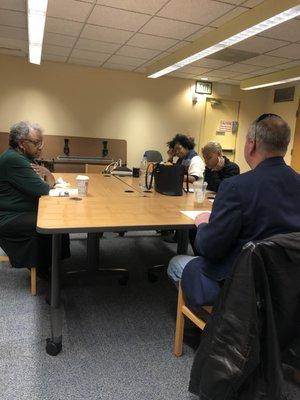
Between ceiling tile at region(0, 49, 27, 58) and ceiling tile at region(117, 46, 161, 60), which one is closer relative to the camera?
ceiling tile at region(117, 46, 161, 60)

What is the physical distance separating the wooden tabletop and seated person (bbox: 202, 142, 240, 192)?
0.61 metres

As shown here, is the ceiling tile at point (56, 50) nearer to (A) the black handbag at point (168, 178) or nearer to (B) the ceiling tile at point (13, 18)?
(B) the ceiling tile at point (13, 18)

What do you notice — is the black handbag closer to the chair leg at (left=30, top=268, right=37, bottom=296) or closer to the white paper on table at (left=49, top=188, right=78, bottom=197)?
the white paper on table at (left=49, top=188, right=78, bottom=197)

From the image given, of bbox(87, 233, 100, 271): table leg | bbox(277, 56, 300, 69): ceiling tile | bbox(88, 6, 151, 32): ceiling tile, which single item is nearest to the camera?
bbox(87, 233, 100, 271): table leg

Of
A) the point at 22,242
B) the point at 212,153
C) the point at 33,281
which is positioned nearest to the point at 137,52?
the point at 212,153

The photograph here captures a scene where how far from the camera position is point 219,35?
413 cm

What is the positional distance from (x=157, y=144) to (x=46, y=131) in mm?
2350

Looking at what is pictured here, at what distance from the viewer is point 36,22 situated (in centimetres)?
402

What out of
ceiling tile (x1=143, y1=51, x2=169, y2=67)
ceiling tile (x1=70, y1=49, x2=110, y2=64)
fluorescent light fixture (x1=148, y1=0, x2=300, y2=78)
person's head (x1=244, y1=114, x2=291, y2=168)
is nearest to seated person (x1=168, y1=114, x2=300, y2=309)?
person's head (x1=244, y1=114, x2=291, y2=168)

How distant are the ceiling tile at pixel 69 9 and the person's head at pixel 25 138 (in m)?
1.84

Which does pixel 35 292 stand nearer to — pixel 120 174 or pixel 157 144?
pixel 120 174

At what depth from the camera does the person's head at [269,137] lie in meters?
1.47

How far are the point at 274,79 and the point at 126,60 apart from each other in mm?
2726

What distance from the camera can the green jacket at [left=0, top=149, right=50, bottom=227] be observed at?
7.70 feet
